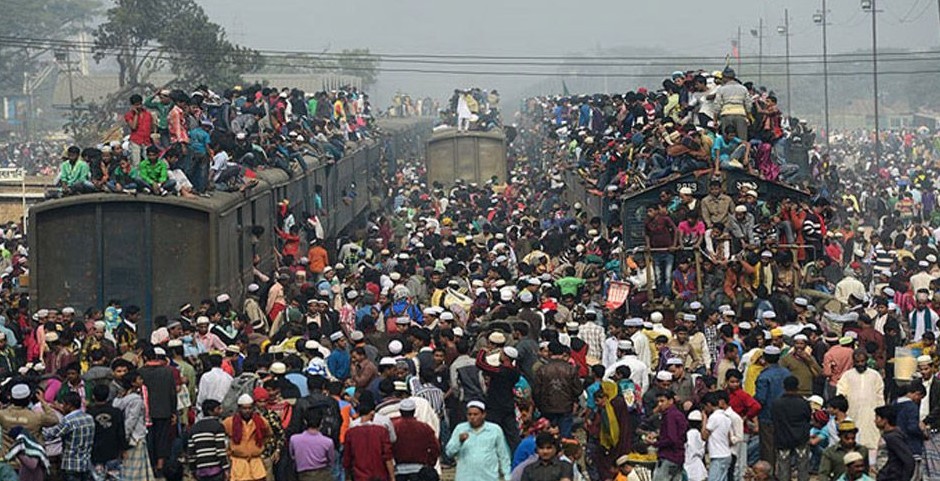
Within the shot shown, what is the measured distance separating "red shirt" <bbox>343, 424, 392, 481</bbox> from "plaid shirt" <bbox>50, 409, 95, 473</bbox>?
7.50ft

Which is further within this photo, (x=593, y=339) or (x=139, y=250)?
(x=139, y=250)

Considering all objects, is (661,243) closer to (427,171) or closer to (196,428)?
(196,428)

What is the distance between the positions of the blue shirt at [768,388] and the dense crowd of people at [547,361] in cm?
2

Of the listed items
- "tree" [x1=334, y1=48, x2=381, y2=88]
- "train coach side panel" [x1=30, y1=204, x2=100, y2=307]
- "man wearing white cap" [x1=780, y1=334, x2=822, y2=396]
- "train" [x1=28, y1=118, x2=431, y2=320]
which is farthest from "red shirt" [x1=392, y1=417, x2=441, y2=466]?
"tree" [x1=334, y1=48, x2=381, y2=88]

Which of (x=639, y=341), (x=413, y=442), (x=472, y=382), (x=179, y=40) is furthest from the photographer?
(x=179, y=40)

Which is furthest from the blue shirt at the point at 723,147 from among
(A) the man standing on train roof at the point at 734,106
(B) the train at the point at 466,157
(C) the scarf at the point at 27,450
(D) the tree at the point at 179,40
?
(D) the tree at the point at 179,40

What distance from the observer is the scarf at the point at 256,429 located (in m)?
13.8

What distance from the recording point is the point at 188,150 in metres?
21.9

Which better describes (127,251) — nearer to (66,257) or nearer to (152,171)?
(66,257)

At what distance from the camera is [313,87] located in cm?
9188

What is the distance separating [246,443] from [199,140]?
9613 mm

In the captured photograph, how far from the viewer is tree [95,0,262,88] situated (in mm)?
75125

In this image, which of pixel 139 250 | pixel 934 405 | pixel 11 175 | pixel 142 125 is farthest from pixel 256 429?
pixel 11 175

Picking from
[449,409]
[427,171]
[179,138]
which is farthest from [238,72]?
[449,409]
